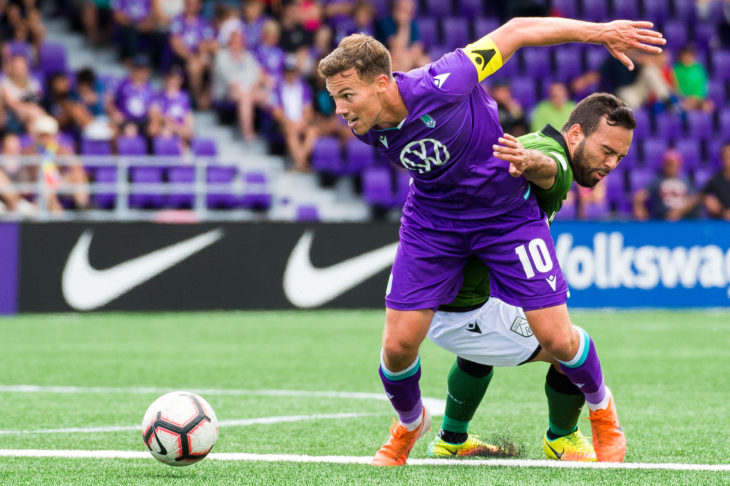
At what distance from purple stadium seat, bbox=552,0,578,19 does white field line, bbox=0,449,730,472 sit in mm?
15794

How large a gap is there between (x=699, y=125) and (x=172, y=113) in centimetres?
855

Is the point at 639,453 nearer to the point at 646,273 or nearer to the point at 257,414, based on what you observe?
the point at 257,414

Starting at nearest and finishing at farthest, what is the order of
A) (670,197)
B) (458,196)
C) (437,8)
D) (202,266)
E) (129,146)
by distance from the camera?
(458,196) → (202,266) → (129,146) → (670,197) → (437,8)

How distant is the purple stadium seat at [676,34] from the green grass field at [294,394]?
8490 millimetres

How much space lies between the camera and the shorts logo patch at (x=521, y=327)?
17.5 ft

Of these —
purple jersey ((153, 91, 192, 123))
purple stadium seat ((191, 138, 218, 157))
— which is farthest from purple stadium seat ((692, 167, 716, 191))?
purple jersey ((153, 91, 192, 123))

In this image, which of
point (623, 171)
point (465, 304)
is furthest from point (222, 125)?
point (465, 304)

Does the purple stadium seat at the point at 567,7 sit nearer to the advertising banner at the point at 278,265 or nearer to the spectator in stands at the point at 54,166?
the advertising banner at the point at 278,265

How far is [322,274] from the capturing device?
47.0 ft

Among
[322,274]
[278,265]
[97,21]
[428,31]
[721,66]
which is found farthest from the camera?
[721,66]

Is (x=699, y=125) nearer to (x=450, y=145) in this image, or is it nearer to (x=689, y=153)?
(x=689, y=153)

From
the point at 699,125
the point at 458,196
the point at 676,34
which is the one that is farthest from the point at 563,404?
the point at 676,34

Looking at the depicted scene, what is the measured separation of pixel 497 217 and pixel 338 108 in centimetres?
82

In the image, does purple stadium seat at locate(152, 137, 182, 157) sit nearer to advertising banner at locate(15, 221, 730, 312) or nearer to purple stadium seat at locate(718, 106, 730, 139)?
advertising banner at locate(15, 221, 730, 312)
